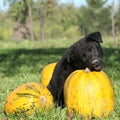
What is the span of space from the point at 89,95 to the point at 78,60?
20.3 inches

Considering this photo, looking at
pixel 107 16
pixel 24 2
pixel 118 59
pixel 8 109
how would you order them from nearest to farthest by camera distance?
pixel 8 109 < pixel 118 59 < pixel 24 2 < pixel 107 16

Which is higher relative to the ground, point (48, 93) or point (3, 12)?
point (3, 12)

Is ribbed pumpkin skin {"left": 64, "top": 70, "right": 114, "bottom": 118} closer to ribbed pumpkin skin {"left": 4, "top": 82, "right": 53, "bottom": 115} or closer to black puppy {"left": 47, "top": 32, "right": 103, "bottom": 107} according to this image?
black puppy {"left": 47, "top": 32, "right": 103, "bottom": 107}

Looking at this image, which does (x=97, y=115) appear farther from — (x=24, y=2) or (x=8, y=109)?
(x=24, y=2)

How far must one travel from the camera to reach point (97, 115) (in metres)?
4.00

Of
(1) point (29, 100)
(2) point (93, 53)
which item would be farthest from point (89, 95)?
(1) point (29, 100)

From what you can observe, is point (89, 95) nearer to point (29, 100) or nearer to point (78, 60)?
point (78, 60)

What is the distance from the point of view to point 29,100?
422 centimetres

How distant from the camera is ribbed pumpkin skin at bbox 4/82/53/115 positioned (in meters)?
4.18

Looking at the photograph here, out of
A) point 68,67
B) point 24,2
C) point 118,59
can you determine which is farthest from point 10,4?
point 68,67

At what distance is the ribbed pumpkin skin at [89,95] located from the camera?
4000mm

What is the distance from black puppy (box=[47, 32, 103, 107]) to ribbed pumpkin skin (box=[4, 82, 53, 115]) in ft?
0.52

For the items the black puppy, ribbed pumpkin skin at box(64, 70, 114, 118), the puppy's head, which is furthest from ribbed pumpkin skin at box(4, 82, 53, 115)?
the puppy's head

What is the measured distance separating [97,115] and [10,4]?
38.9m
